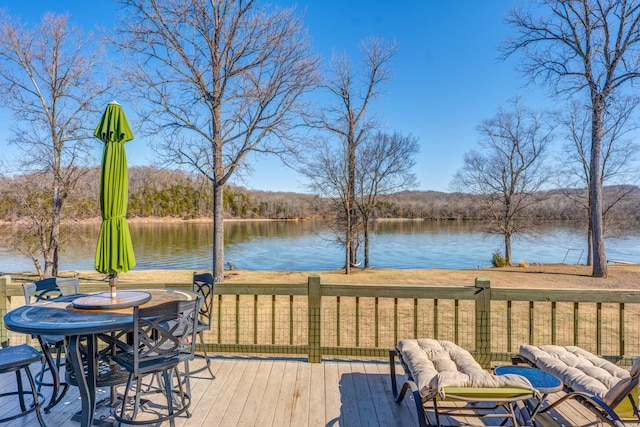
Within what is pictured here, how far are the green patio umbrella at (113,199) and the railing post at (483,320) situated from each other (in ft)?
9.98

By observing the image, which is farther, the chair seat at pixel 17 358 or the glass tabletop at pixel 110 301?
the glass tabletop at pixel 110 301

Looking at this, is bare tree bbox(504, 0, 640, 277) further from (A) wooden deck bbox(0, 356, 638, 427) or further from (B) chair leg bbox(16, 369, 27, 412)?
(B) chair leg bbox(16, 369, 27, 412)

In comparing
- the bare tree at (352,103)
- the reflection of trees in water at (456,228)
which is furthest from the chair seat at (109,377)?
the reflection of trees in water at (456,228)

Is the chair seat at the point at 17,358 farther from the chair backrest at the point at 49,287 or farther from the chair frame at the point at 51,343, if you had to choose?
the chair backrest at the point at 49,287

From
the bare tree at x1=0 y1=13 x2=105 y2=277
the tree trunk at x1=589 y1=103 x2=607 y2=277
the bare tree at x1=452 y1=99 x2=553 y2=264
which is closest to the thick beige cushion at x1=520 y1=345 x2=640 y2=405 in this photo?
the tree trunk at x1=589 y1=103 x2=607 y2=277

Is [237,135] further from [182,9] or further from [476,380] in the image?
[476,380]

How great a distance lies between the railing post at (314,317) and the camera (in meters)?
3.55

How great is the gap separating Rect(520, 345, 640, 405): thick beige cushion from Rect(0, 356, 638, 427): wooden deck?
1.06 feet

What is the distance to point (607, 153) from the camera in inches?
600

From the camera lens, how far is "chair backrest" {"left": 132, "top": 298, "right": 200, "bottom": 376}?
2184mm

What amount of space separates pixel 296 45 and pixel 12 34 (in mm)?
8220

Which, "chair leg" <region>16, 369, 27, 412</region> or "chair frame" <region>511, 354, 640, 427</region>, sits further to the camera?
"chair leg" <region>16, 369, 27, 412</region>

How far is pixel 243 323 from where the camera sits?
6520 mm

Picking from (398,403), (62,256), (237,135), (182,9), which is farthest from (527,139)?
(62,256)
